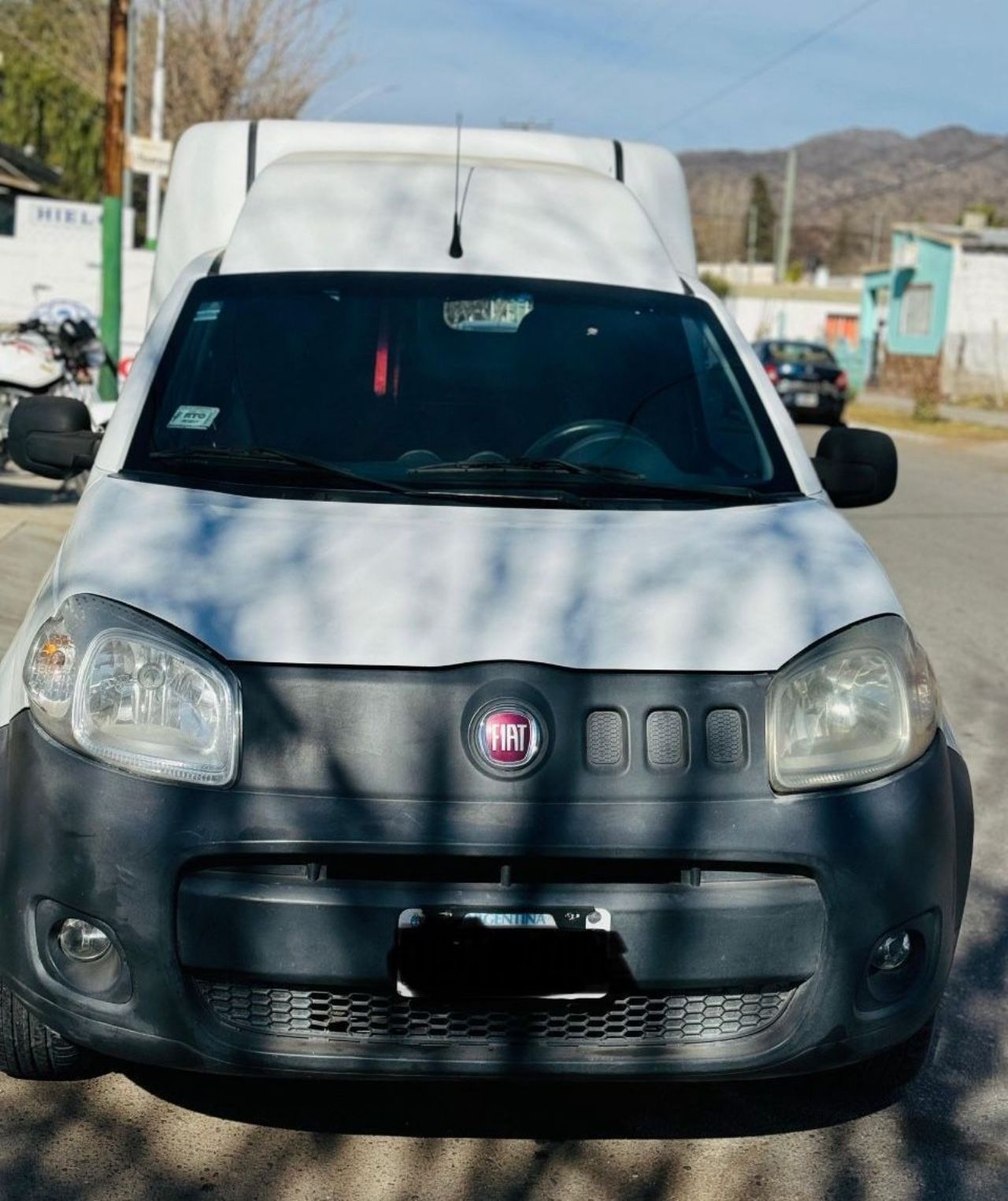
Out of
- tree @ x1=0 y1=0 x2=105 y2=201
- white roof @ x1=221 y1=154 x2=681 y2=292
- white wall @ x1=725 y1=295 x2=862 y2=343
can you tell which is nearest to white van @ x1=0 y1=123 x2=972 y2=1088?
white roof @ x1=221 y1=154 x2=681 y2=292

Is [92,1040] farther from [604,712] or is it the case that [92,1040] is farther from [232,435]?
[232,435]

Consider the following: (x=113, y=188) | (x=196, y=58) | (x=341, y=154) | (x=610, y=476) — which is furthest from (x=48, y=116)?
(x=610, y=476)

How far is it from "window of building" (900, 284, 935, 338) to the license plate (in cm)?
4731

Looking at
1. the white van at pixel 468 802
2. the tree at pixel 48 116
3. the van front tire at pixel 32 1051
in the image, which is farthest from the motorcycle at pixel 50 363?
the tree at pixel 48 116

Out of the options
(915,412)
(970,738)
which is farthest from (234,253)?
(915,412)

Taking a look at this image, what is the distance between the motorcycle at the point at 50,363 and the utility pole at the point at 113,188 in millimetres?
327

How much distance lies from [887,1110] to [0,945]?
183cm

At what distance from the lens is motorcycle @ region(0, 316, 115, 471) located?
13664mm

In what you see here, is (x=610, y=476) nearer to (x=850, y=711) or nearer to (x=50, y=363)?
(x=850, y=711)

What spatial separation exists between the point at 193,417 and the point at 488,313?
0.93 metres

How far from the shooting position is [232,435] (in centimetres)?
427

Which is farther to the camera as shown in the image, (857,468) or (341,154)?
(341,154)

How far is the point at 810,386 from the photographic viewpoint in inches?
1267

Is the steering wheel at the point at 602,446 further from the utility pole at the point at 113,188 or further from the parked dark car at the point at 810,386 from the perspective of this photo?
the parked dark car at the point at 810,386
